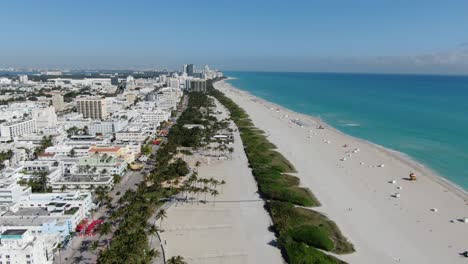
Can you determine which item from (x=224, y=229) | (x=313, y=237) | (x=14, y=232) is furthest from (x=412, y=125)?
(x=14, y=232)

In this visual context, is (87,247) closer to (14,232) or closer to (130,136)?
(14,232)

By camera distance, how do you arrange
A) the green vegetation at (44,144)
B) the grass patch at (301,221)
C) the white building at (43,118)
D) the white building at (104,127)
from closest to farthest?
the grass patch at (301,221), the green vegetation at (44,144), the white building at (104,127), the white building at (43,118)

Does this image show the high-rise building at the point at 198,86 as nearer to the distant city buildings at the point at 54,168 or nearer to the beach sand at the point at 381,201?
the distant city buildings at the point at 54,168

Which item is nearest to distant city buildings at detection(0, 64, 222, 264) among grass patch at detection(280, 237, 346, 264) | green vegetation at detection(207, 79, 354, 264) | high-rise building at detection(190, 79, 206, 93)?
green vegetation at detection(207, 79, 354, 264)

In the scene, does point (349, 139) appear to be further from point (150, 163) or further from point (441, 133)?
point (150, 163)

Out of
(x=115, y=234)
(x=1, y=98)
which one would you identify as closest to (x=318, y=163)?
(x=115, y=234)

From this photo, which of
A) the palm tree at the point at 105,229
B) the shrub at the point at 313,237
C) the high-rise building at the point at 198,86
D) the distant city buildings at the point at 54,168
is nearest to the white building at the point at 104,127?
the distant city buildings at the point at 54,168
